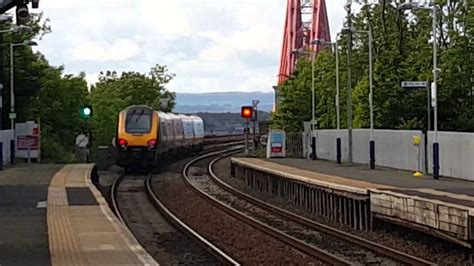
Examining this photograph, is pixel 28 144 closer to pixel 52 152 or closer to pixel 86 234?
pixel 52 152

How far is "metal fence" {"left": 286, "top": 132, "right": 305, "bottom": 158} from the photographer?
59.7 meters

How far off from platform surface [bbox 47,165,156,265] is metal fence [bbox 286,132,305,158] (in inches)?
1179

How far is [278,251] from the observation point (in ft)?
65.5

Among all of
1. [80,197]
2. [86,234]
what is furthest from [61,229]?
[80,197]

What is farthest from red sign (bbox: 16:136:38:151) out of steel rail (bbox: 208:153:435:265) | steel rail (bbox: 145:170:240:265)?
steel rail (bbox: 208:153:435:265)

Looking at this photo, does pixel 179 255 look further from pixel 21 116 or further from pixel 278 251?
pixel 21 116

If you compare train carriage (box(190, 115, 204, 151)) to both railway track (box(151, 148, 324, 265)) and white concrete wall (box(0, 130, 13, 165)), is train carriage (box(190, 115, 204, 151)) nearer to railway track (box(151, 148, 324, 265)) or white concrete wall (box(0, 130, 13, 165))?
white concrete wall (box(0, 130, 13, 165))

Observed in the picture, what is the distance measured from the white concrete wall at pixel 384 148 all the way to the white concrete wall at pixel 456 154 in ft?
7.68

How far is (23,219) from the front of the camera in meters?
22.6

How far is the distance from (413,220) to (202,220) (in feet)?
26.5

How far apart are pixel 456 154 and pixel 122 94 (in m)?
76.7

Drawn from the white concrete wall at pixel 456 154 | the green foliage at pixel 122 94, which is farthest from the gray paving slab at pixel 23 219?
the green foliage at pixel 122 94

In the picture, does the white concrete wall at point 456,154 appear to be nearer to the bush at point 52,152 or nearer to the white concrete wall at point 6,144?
the white concrete wall at point 6,144

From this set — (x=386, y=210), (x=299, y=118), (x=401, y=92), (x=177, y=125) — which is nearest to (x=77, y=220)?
(x=386, y=210)
